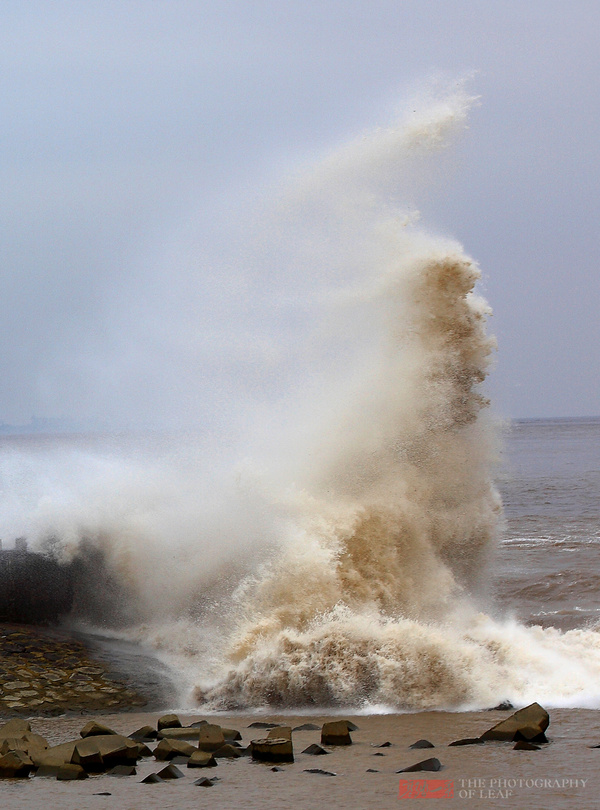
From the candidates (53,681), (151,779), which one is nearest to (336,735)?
(151,779)

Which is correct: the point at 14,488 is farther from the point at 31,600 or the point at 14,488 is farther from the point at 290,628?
the point at 290,628

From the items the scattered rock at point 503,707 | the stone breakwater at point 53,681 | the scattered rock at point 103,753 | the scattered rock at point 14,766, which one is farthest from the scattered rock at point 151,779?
the scattered rock at point 503,707

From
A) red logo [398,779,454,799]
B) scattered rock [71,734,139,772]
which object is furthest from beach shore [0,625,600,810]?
scattered rock [71,734,139,772]

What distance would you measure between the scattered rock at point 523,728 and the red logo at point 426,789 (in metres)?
1.20

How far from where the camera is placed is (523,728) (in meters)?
8.26

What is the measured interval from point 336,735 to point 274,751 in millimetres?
823

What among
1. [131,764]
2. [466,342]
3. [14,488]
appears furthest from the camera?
[14,488]

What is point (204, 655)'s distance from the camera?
11938 millimetres

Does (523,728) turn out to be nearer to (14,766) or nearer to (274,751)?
(274,751)

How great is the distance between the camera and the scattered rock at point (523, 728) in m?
8.24

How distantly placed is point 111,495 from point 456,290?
648 cm

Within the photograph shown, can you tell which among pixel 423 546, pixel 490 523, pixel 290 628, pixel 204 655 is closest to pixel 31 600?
pixel 204 655

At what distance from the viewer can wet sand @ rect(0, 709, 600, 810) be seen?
22.3ft

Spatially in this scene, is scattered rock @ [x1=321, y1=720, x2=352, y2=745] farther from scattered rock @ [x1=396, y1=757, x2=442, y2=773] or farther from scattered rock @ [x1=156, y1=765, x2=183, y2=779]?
scattered rock @ [x1=156, y1=765, x2=183, y2=779]
